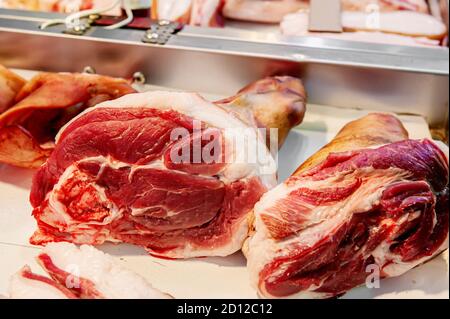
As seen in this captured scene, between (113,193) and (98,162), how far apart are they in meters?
0.11

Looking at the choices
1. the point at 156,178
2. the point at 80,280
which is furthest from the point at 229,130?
the point at 80,280

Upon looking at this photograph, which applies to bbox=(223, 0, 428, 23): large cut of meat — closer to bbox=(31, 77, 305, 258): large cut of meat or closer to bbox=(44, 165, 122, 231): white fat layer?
bbox=(31, 77, 305, 258): large cut of meat

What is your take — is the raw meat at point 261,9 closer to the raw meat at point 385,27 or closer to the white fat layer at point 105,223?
the raw meat at point 385,27

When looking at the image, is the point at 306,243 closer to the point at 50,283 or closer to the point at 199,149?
the point at 199,149

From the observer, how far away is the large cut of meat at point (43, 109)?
7.04 feet

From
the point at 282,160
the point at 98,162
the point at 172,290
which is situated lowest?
the point at 172,290

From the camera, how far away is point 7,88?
2.23 metres

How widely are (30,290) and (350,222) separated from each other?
36.3 inches

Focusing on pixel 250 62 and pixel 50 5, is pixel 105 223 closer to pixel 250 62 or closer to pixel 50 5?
pixel 250 62

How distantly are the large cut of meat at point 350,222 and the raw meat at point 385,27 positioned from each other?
1.04 m

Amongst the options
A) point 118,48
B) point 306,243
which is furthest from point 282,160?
point 118,48

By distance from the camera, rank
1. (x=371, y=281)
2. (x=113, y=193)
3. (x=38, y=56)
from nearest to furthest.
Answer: (x=371, y=281), (x=113, y=193), (x=38, y=56)

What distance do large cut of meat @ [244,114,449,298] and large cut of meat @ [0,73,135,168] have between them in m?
0.84
